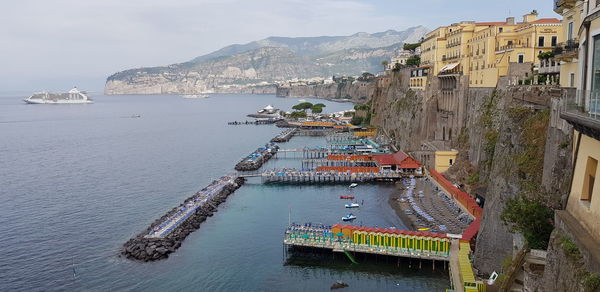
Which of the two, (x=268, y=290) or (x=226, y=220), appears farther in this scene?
(x=226, y=220)

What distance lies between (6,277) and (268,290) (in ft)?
55.9

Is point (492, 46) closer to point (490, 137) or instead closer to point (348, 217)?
point (490, 137)

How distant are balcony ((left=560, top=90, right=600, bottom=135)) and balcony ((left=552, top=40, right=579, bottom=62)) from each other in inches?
118

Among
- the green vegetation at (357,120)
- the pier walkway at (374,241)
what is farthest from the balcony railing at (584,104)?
the green vegetation at (357,120)

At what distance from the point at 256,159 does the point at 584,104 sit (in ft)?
194

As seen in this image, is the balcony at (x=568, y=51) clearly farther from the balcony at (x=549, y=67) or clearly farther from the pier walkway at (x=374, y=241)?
the pier walkway at (x=374, y=241)

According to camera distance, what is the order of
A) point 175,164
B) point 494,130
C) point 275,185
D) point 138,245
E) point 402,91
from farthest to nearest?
point 402,91, point 175,164, point 275,185, point 494,130, point 138,245

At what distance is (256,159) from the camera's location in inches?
2751

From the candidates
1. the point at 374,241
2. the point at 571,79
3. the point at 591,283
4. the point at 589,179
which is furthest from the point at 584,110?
the point at 374,241

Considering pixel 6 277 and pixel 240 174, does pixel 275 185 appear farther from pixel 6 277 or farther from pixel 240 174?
pixel 6 277

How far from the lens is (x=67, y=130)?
122875 millimetres

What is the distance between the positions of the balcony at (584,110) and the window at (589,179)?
2.48 feet

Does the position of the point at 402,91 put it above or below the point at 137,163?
above

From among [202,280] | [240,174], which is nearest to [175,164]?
[240,174]
